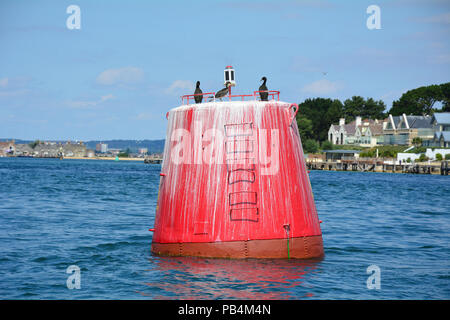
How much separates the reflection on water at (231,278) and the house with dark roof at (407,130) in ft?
399

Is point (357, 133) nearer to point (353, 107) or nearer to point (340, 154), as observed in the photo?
point (340, 154)

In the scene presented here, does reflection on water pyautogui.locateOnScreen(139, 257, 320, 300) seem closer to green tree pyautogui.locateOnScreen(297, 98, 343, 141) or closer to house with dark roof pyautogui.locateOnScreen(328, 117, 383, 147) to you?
house with dark roof pyautogui.locateOnScreen(328, 117, 383, 147)

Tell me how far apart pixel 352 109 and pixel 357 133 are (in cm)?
2313

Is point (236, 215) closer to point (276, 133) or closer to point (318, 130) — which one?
point (276, 133)

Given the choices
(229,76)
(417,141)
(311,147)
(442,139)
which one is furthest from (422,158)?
(229,76)

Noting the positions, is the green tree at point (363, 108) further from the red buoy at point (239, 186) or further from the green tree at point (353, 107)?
the red buoy at point (239, 186)

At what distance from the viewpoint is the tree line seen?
545 ft

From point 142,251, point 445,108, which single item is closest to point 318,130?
point 445,108

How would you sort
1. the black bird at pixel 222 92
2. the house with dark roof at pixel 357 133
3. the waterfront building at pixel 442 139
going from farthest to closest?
the house with dark roof at pixel 357 133 → the waterfront building at pixel 442 139 → the black bird at pixel 222 92

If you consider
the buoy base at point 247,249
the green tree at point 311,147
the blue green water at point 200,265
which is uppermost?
the green tree at point 311,147

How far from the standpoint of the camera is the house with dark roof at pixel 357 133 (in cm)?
15338

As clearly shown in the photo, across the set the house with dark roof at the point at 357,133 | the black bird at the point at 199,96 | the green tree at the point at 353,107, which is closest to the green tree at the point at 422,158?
the house with dark roof at the point at 357,133

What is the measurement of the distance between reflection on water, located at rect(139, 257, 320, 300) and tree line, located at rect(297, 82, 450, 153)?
472 feet
